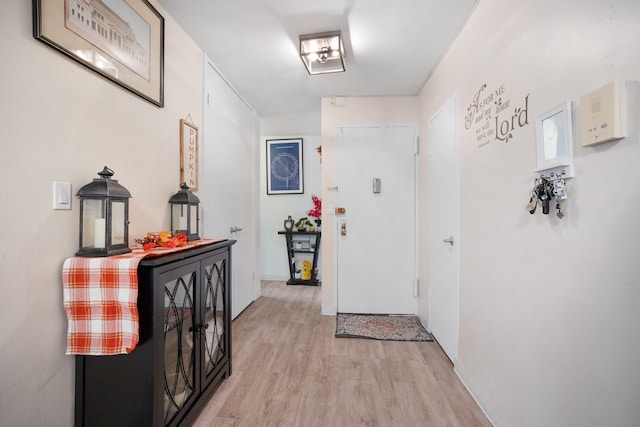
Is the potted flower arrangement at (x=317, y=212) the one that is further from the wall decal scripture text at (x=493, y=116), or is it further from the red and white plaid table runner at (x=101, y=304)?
the red and white plaid table runner at (x=101, y=304)

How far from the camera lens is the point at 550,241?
1064 mm

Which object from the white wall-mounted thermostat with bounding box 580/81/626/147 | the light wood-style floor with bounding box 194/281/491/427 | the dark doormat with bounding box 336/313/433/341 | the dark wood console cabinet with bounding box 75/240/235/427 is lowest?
the light wood-style floor with bounding box 194/281/491/427

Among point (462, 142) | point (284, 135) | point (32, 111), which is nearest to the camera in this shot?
point (32, 111)

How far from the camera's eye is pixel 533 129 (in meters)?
1.17

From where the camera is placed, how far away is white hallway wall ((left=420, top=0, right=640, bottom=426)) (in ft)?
2.57

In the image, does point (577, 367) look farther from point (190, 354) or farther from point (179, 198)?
point (179, 198)

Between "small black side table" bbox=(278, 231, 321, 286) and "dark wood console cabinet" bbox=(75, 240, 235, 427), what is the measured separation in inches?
108

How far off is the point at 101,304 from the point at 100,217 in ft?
1.22

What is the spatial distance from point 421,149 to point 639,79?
212cm

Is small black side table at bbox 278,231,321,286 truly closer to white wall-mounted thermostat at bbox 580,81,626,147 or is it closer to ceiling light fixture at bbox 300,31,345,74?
ceiling light fixture at bbox 300,31,345,74

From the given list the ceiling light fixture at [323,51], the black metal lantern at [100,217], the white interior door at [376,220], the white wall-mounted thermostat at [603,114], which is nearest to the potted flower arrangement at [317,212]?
the white interior door at [376,220]

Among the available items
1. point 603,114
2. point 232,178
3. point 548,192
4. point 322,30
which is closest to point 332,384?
point 548,192

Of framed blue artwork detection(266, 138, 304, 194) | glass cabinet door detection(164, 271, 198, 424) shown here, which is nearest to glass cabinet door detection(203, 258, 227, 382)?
glass cabinet door detection(164, 271, 198, 424)

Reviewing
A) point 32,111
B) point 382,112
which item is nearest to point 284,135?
point 382,112
